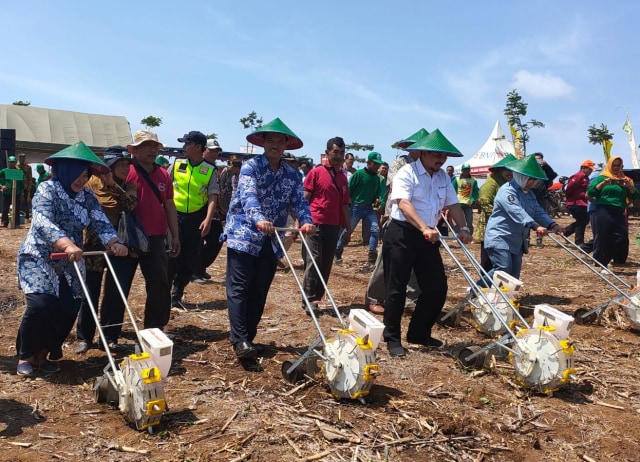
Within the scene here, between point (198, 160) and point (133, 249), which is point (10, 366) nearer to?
point (133, 249)

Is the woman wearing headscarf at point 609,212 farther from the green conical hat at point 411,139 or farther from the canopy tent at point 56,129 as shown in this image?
the canopy tent at point 56,129

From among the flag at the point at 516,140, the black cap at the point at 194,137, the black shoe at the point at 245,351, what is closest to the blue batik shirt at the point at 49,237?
the black shoe at the point at 245,351

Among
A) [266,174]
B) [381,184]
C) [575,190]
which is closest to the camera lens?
[266,174]

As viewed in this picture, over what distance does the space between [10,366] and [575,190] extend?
37.9 ft

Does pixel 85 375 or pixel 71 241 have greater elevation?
pixel 71 241

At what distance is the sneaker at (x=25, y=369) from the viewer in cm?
455

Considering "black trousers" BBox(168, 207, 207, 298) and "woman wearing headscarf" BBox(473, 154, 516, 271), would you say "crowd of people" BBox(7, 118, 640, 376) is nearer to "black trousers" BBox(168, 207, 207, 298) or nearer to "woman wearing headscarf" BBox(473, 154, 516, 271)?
"black trousers" BBox(168, 207, 207, 298)

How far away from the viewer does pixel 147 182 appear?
5.40 m

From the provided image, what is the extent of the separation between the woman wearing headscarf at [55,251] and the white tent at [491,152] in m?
29.3

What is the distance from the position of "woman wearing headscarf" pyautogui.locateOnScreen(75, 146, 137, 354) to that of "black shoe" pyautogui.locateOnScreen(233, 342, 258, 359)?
125 centimetres

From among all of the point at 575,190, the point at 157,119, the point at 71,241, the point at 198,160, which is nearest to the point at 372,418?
the point at 71,241

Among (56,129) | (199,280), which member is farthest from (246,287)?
(56,129)

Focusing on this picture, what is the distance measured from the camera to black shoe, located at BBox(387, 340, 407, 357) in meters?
5.29

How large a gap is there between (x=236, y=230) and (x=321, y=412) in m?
1.82
